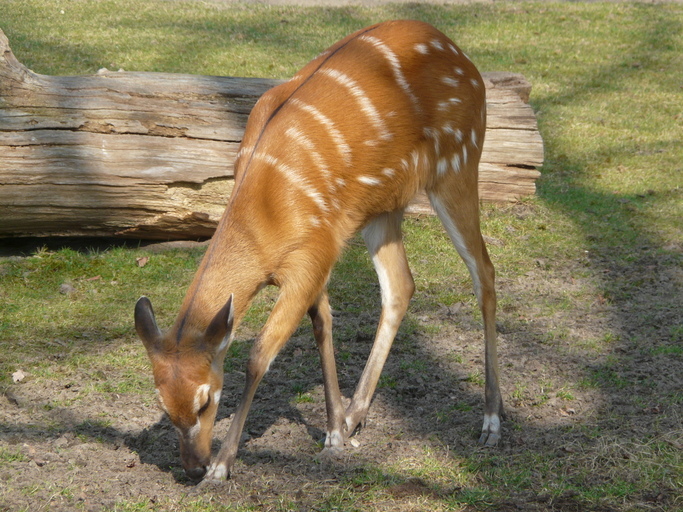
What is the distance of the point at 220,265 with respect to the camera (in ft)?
12.2

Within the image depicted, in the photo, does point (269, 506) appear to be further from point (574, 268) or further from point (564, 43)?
point (564, 43)

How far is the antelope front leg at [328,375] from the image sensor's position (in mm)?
4293

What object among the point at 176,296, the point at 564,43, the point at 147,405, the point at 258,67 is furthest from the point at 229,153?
the point at 564,43

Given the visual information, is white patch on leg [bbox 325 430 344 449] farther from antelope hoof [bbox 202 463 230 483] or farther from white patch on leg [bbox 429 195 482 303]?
white patch on leg [bbox 429 195 482 303]

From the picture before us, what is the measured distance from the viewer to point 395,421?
4555 millimetres

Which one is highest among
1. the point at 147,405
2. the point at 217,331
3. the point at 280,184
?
the point at 280,184

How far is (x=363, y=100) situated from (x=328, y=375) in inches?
56.6

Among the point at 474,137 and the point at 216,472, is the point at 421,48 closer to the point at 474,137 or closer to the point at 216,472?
the point at 474,137

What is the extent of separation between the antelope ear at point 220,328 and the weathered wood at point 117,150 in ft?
10.3

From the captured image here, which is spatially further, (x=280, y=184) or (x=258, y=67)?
(x=258, y=67)

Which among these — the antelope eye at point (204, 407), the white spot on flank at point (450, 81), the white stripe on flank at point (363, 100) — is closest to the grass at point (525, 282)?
the antelope eye at point (204, 407)

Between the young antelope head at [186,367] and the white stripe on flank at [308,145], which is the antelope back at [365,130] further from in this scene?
the young antelope head at [186,367]

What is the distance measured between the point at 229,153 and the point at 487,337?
9.61ft

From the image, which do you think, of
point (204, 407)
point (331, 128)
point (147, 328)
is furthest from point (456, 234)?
point (147, 328)
